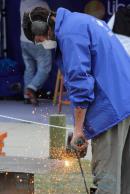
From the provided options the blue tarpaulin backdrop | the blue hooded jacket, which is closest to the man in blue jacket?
the blue hooded jacket

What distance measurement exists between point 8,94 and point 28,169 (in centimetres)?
646

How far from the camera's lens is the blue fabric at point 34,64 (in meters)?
11.6

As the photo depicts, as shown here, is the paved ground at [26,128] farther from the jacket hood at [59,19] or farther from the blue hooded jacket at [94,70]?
the jacket hood at [59,19]

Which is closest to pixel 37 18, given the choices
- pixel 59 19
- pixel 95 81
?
pixel 59 19

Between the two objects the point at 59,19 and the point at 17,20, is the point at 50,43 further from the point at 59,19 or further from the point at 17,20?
the point at 17,20

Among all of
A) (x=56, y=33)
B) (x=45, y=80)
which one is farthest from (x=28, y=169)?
(x=45, y=80)

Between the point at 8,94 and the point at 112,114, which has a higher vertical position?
the point at 112,114

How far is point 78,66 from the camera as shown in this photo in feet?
15.8

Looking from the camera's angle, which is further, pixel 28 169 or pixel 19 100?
pixel 19 100

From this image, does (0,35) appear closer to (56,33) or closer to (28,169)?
(28,169)

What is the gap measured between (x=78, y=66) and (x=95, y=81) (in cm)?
23

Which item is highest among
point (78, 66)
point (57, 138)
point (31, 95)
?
point (78, 66)

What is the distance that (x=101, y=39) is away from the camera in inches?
195

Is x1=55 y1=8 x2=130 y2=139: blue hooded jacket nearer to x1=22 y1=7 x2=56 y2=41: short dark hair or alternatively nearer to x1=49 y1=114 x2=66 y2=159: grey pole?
x1=22 y1=7 x2=56 y2=41: short dark hair
